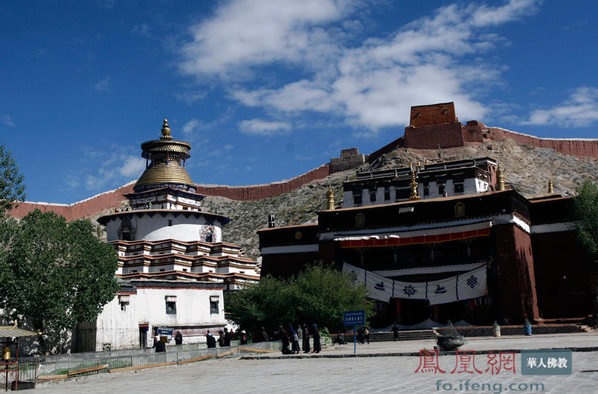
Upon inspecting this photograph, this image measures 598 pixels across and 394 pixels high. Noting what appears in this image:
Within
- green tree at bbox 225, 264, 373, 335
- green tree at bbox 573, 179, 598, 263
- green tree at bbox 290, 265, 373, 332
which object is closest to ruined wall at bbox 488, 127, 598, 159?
green tree at bbox 573, 179, 598, 263

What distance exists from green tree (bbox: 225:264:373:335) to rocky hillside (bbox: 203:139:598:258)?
1829 inches

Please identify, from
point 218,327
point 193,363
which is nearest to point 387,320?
point 218,327

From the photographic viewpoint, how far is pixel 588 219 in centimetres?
4325

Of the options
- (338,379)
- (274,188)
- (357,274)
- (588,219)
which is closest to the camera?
(338,379)

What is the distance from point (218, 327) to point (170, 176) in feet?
70.0

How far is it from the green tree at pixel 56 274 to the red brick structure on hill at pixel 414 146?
58131 millimetres

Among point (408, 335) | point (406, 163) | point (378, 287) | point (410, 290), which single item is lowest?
point (408, 335)

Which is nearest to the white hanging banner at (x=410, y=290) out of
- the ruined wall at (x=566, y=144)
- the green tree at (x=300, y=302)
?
the green tree at (x=300, y=302)

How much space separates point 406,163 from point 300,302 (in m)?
60.6

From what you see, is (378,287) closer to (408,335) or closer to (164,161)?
(408,335)

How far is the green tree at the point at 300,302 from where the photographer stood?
128 ft

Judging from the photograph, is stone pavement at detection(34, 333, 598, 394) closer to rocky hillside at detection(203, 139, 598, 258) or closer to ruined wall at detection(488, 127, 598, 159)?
rocky hillside at detection(203, 139, 598, 258)

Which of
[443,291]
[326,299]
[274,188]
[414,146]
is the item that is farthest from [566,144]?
[326,299]

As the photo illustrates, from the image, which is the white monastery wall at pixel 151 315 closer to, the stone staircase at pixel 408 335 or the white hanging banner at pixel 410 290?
the stone staircase at pixel 408 335
